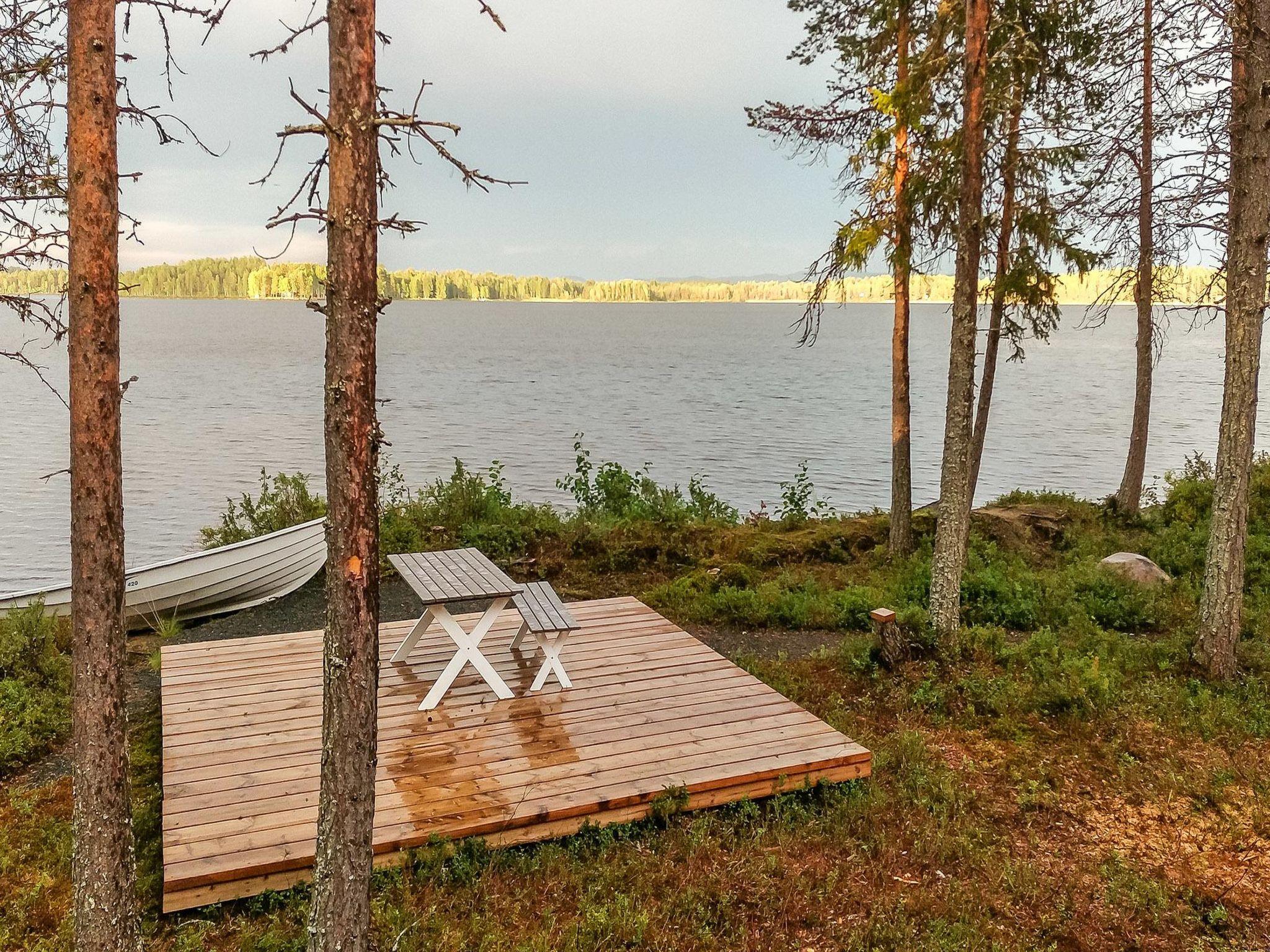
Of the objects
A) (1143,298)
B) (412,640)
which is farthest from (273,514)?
(1143,298)

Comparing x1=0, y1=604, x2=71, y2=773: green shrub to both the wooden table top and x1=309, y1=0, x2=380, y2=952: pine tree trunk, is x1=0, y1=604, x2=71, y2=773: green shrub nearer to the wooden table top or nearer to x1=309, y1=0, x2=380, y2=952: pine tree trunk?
the wooden table top

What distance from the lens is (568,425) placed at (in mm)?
35250

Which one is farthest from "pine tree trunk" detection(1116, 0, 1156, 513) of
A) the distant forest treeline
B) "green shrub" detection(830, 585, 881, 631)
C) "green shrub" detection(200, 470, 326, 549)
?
"green shrub" detection(200, 470, 326, 549)

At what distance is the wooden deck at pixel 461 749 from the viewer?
464 cm

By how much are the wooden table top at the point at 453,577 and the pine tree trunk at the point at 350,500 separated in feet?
8.02

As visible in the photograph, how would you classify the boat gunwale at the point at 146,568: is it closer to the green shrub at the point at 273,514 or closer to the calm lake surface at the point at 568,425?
the green shrub at the point at 273,514

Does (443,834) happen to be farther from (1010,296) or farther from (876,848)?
(1010,296)

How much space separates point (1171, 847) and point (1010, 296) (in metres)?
7.26

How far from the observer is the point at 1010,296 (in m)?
10.9

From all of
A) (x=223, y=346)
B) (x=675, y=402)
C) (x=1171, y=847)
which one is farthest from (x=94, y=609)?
(x=223, y=346)

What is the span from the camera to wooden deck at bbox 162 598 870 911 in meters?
4.64

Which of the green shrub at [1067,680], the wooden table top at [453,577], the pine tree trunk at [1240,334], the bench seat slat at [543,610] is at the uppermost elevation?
the pine tree trunk at [1240,334]

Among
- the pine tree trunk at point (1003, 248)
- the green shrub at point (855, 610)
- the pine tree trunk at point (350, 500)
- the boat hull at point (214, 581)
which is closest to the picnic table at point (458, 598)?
the boat hull at point (214, 581)

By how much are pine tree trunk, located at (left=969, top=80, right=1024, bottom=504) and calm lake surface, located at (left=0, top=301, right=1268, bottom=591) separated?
1.14 metres
